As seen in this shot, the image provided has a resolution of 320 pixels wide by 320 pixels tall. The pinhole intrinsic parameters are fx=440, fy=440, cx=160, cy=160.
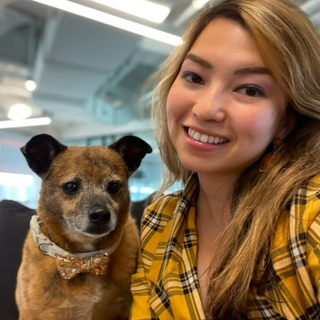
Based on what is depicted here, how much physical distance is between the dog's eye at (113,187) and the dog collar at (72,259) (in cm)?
22

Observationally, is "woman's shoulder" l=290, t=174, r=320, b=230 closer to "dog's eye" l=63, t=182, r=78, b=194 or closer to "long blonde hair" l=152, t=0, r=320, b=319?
"long blonde hair" l=152, t=0, r=320, b=319

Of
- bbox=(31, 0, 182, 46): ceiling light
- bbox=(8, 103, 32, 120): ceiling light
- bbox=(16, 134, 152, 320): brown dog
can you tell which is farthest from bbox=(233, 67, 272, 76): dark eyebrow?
bbox=(8, 103, 32, 120): ceiling light

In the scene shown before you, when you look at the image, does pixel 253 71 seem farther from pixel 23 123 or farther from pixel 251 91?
pixel 23 123

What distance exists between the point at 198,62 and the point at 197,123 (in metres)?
0.16

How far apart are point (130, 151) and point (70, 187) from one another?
27cm

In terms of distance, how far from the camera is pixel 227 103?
107 centimetres

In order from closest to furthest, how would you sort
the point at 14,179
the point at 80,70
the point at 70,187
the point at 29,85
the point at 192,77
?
the point at 192,77 → the point at 70,187 → the point at 14,179 → the point at 80,70 → the point at 29,85

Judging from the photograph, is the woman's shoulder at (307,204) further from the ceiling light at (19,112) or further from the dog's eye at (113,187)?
the ceiling light at (19,112)

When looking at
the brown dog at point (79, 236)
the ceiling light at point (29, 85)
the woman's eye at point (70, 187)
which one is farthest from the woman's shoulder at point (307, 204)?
the ceiling light at point (29, 85)

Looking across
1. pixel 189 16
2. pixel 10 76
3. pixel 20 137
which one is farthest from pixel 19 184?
pixel 189 16

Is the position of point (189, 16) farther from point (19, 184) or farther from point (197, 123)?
point (197, 123)

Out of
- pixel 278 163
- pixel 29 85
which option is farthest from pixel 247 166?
pixel 29 85

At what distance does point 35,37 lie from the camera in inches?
161

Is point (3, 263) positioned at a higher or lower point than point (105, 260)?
lower
